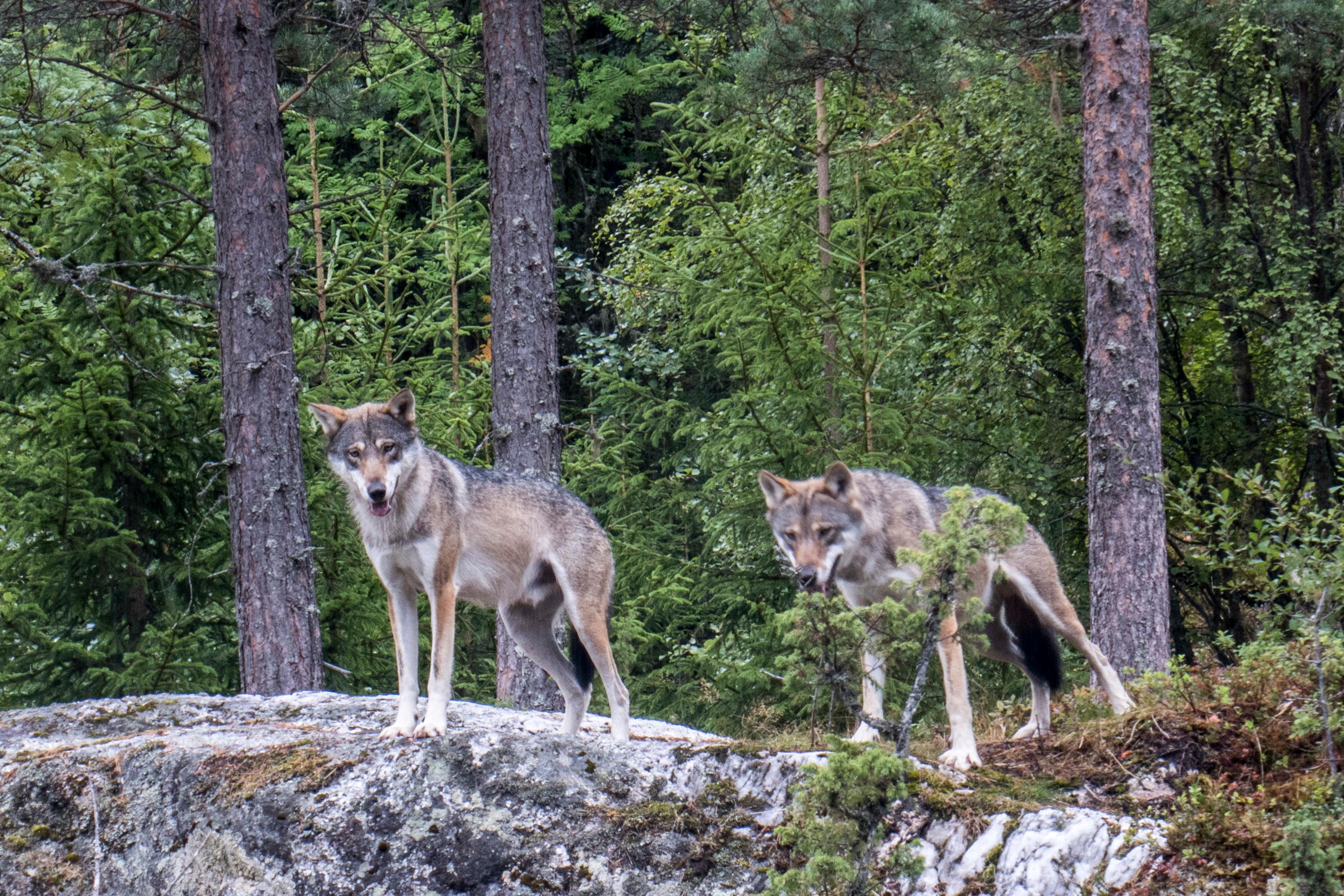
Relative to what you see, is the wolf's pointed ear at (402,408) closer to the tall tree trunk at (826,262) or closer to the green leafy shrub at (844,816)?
the green leafy shrub at (844,816)

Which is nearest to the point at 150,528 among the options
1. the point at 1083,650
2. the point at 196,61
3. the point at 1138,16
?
the point at 196,61

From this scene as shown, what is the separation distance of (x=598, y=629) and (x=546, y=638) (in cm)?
46

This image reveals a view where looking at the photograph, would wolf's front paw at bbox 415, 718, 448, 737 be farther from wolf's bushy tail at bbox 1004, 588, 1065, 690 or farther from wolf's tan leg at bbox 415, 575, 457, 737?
wolf's bushy tail at bbox 1004, 588, 1065, 690

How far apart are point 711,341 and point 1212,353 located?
717 cm

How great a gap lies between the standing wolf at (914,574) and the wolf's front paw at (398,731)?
2069 mm

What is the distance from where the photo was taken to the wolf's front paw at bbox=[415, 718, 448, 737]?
220 inches

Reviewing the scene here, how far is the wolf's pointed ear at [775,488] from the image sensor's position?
6230mm

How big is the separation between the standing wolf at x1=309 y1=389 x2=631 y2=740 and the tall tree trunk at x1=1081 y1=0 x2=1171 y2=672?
4.86 meters

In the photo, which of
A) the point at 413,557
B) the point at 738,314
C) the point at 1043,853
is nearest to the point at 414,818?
the point at 413,557

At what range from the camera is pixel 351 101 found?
1246cm

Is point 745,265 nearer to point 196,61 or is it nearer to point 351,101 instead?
point 351,101

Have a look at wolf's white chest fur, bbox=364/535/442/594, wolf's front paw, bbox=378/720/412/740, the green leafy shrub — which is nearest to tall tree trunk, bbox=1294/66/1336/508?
wolf's white chest fur, bbox=364/535/442/594

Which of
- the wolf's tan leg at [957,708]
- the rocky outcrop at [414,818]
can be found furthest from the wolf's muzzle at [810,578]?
the rocky outcrop at [414,818]

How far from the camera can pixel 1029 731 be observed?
647 cm
